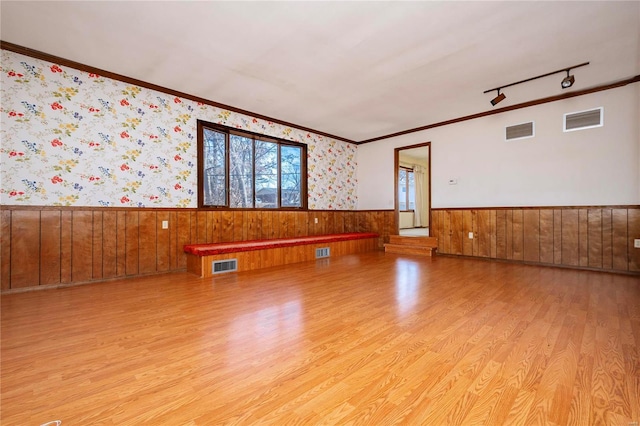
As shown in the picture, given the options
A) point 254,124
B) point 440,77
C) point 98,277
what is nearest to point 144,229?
point 98,277

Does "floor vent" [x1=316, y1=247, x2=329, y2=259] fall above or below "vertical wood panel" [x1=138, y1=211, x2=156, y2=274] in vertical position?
below

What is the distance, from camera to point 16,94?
305 cm

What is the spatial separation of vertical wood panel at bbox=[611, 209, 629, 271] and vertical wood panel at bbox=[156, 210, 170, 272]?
20.6ft

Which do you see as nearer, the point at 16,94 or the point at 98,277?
the point at 16,94

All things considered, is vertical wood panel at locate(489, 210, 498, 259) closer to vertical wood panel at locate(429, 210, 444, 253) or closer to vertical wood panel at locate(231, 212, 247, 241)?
vertical wood panel at locate(429, 210, 444, 253)

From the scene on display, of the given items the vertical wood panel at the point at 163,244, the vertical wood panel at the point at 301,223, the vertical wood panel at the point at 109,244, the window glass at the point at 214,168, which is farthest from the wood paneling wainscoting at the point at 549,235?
the vertical wood panel at the point at 109,244

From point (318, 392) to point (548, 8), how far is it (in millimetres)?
3508

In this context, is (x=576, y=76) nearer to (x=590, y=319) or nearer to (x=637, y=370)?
(x=590, y=319)

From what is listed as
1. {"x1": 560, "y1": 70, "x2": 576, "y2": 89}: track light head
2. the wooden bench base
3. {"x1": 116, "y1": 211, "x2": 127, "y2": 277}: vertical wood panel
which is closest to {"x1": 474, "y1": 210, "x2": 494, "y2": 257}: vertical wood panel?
{"x1": 560, "y1": 70, "x2": 576, "y2": 89}: track light head

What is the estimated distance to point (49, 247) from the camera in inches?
127

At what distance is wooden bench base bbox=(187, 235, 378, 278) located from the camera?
12.8ft

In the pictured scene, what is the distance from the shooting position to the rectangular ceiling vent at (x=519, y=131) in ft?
15.1

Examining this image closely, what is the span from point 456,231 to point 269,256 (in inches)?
141

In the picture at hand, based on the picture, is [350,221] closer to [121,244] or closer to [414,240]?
[414,240]
